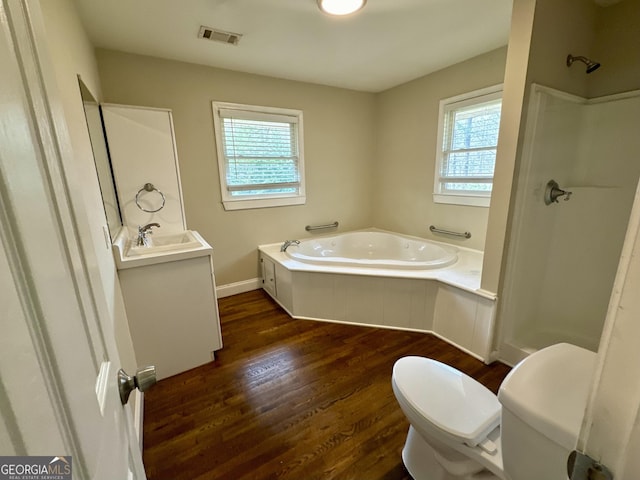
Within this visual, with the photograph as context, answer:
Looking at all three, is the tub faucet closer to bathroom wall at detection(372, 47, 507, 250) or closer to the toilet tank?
bathroom wall at detection(372, 47, 507, 250)

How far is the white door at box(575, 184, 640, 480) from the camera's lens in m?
0.35

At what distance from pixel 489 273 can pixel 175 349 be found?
221 centimetres

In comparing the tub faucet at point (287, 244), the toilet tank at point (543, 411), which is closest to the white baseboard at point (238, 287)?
the tub faucet at point (287, 244)

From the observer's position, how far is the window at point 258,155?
2.79 m

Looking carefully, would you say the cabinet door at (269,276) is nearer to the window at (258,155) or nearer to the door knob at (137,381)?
the window at (258,155)

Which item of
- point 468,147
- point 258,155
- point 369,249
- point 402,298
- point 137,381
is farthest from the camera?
point 369,249

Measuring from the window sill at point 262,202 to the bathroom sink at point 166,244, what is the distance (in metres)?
0.60

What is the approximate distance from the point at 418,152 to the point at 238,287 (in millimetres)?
2598

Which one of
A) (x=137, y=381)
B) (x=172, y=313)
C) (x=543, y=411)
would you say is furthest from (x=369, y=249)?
(x=137, y=381)

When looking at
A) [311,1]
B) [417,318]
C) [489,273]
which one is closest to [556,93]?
[489,273]

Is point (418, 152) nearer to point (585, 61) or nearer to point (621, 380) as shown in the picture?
point (585, 61)

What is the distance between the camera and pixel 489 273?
1.86 metres

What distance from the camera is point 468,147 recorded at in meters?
2.68

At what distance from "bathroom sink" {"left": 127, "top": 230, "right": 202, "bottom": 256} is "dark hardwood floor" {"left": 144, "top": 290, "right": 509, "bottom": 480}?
860 millimetres
